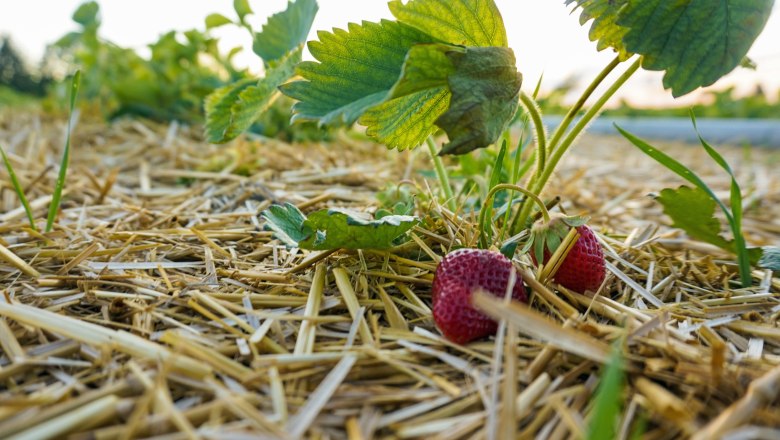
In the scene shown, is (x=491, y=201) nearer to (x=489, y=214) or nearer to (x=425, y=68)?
(x=489, y=214)

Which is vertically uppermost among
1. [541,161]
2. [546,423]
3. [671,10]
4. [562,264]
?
[671,10]

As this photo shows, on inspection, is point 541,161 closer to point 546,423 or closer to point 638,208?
point 546,423

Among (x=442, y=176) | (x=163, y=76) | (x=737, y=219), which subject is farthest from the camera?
(x=163, y=76)

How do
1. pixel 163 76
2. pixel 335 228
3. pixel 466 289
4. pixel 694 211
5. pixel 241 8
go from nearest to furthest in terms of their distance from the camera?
1. pixel 466 289
2. pixel 335 228
3. pixel 694 211
4. pixel 241 8
5. pixel 163 76

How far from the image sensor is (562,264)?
0.95 m

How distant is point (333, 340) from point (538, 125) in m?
0.52

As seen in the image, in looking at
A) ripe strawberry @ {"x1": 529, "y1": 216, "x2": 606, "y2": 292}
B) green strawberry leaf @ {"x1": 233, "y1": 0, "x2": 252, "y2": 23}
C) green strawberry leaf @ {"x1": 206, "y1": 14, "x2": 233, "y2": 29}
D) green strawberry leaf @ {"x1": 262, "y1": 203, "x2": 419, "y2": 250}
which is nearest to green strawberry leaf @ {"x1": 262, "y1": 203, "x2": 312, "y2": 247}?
green strawberry leaf @ {"x1": 262, "y1": 203, "x2": 419, "y2": 250}

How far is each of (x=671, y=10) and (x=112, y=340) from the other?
93 cm

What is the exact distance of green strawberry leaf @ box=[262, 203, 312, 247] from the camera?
961mm

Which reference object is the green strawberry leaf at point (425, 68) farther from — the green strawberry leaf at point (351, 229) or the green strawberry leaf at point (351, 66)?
the green strawberry leaf at point (351, 229)

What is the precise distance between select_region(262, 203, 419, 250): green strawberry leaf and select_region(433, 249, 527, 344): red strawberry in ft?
0.38

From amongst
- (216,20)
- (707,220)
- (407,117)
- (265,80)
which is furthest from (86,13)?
(707,220)

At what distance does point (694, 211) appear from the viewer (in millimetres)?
1145

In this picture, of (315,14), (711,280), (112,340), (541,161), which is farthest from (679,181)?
(112,340)
